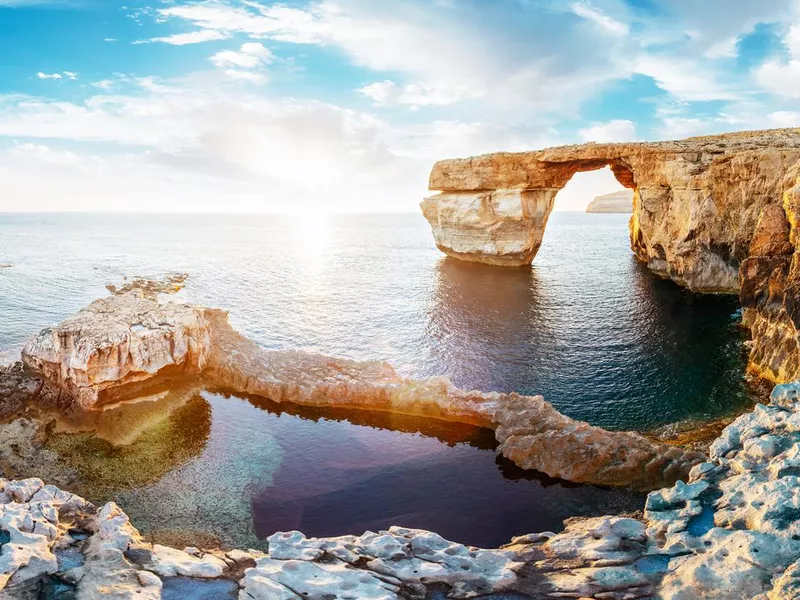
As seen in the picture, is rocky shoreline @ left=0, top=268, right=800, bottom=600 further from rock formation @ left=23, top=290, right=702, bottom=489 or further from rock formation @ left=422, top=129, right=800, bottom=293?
rock formation @ left=422, top=129, right=800, bottom=293

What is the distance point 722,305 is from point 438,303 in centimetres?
2447

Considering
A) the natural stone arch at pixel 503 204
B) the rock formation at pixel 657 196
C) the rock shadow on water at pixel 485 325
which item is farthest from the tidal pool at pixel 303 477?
the natural stone arch at pixel 503 204

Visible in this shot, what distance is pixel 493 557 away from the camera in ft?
41.8

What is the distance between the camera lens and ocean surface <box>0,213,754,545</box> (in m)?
19.1

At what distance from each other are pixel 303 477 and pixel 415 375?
39.2 ft

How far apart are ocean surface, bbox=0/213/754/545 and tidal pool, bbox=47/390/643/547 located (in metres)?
0.08

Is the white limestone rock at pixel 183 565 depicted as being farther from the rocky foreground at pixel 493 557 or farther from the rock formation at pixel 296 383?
A: the rock formation at pixel 296 383

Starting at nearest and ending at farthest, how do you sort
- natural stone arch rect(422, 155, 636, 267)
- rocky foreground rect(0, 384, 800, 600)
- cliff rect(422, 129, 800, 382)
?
rocky foreground rect(0, 384, 800, 600) → cliff rect(422, 129, 800, 382) → natural stone arch rect(422, 155, 636, 267)

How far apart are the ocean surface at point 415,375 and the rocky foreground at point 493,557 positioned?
5.02m

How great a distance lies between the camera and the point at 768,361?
27.8 m

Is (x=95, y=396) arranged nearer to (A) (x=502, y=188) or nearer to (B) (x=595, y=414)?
(B) (x=595, y=414)

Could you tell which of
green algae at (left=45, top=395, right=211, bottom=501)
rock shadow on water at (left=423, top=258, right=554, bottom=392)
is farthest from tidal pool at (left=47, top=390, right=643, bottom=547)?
rock shadow on water at (left=423, top=258, right=554, bottom=392)

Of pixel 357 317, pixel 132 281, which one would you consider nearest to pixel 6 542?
pixel 357 317

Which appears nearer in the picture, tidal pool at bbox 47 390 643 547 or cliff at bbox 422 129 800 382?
tidal pool at bbox 47 390 643 547
